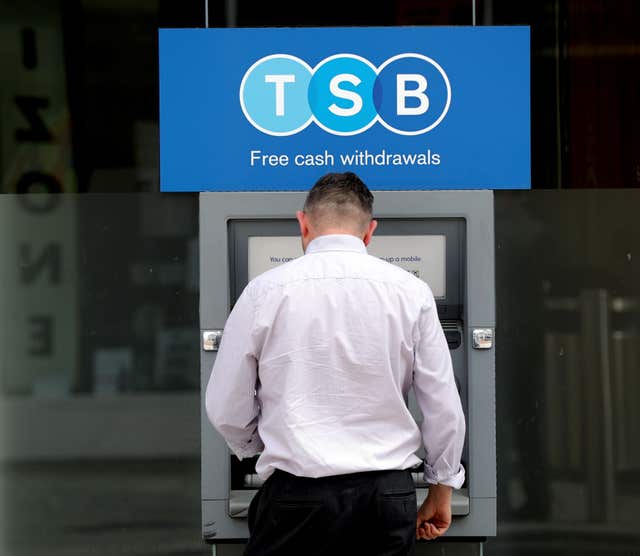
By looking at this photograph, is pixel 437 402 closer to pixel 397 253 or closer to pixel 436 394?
pixel 436 394

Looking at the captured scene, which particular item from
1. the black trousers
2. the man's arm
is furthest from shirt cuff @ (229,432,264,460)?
the man's arm

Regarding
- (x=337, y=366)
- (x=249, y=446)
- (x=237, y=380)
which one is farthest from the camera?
(x=249, y=446)

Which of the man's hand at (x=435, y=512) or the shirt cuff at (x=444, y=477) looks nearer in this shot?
the shirt cuff at (x=444, y=477)

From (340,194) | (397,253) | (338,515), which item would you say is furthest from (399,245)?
(338,515)

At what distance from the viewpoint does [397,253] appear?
3.17 m

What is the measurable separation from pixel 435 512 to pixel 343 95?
1.44 m

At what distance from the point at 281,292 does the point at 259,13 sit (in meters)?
1.84

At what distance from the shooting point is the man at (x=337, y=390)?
7.89 ft

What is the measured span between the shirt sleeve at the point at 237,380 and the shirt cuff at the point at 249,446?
2 centimetres

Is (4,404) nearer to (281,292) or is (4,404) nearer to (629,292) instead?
(281,292)

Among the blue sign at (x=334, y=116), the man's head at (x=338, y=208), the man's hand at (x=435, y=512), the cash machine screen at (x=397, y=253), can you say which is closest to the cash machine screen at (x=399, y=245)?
the cash machine screen at (x=397, y=253)

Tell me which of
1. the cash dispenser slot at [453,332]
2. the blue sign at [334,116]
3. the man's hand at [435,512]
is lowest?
the man's hand at [435,512]

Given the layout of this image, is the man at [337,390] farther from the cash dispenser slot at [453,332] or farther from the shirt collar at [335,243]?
the cash dispenser slot at [453,332]

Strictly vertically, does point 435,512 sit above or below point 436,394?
below
